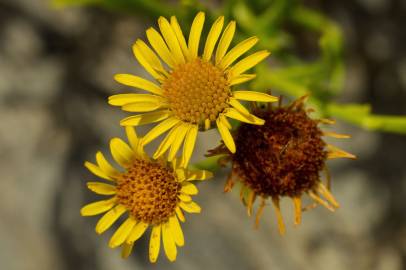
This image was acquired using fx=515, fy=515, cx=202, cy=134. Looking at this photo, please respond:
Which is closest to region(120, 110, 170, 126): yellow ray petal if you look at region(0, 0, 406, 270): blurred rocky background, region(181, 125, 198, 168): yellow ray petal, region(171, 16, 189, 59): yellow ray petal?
region(181, 125, 198, 168): yellow ray petal

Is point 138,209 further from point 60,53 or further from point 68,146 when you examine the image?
point 60,53

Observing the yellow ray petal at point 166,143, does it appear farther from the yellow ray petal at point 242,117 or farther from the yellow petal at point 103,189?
the yellow petal at point 103,189

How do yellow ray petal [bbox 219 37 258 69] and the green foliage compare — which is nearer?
yellow ray petal [bbox 219 37 258 69]

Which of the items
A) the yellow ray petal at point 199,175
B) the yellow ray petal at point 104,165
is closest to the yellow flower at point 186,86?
the yellow ray petal at point 199,175

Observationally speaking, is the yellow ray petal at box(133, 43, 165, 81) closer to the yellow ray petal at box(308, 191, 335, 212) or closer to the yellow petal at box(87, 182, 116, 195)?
the yellow petal at box(87, 182, 116, 195)

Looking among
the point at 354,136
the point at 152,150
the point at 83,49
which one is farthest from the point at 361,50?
the point at 83,49

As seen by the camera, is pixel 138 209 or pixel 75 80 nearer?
pixel 138 209
